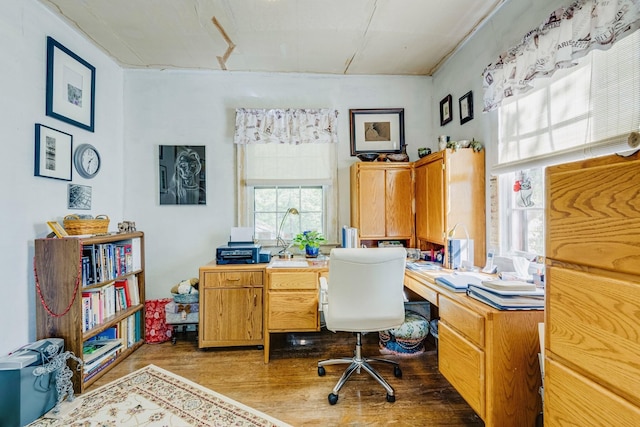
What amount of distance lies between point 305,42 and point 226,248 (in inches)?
76.5

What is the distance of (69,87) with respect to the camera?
2.32 m

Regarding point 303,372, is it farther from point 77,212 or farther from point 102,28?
point 102,28

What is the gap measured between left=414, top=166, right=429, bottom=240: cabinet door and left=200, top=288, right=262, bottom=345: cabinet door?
1578mm

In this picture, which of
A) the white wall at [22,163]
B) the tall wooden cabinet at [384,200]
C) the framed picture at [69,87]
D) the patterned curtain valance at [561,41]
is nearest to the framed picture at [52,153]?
the white wall at [22,163]

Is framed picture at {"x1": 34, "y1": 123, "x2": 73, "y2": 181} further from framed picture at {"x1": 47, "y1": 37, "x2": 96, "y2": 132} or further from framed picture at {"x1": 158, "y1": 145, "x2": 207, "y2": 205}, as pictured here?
framed picture at {"x1": 158, "y1": 145, "x2": 207, "y2": 205}

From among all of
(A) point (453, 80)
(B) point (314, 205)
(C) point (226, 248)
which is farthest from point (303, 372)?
(A) point (453, 80)

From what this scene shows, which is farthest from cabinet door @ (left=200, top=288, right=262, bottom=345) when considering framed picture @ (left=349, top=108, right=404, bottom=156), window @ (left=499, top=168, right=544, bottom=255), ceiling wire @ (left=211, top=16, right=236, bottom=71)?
ceiling wire @ (left=211, top=16, right=236, bottom=71)

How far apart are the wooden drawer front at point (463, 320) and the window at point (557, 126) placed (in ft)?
2.44

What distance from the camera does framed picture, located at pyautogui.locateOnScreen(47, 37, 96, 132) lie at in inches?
84.6

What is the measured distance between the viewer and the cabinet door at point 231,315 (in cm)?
249

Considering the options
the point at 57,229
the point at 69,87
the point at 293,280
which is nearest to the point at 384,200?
the point at 293,280

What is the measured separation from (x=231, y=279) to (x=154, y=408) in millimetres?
993

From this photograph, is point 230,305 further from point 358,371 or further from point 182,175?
point 182,175

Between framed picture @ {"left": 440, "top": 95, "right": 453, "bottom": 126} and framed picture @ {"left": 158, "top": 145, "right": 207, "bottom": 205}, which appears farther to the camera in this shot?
framed picture @ {"left": 158, "top": 145, "right": 207, "bottom": 205}
